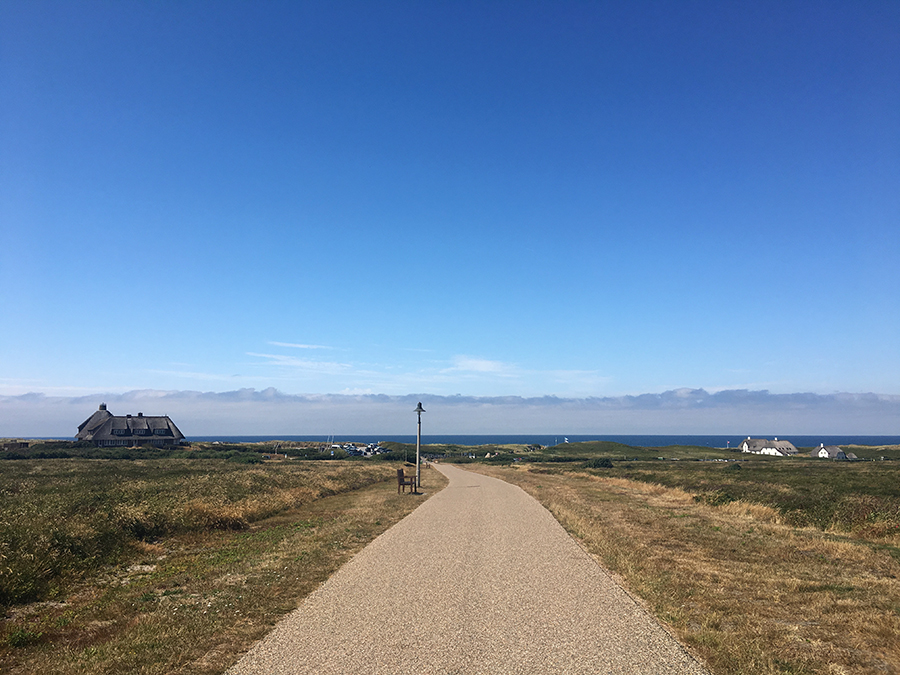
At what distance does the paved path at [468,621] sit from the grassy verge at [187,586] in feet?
2.58

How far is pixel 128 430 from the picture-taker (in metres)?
89.9

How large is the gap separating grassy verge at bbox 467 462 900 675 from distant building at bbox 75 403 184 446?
288 feet

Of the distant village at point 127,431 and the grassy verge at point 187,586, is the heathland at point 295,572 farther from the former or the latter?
the distant village at point 127,431

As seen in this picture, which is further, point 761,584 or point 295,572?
point 295,572

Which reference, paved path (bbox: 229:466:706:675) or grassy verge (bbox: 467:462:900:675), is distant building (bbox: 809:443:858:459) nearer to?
grassy verge (bbox: 467:462:900:675)

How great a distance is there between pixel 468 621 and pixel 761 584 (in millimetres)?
7091

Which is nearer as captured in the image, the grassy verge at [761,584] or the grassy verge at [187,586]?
the grassy verge at [187,586]

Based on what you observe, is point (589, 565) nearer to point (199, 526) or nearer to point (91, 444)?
point (199, 526)

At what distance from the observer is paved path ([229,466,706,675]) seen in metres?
6.95

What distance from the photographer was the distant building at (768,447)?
5177 inches

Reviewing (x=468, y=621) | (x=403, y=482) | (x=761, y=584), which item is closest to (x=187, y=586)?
(x=468, y=621)

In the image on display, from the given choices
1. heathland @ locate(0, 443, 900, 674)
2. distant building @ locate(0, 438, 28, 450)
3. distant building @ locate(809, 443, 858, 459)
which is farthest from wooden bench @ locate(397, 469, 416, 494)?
distant building @ locate(809, 443, 858, 459)

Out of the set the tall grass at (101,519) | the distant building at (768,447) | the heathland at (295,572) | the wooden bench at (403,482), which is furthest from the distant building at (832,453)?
the tall grass at (101,519)

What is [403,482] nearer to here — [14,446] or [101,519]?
[101,519]
